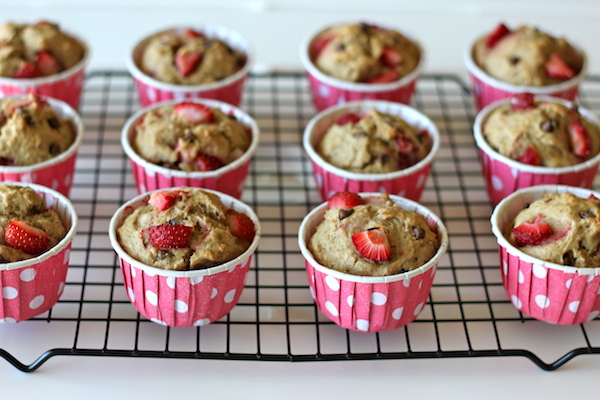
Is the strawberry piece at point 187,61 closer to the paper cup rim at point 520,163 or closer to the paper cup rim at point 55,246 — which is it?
the paper cup rim at point 55,246

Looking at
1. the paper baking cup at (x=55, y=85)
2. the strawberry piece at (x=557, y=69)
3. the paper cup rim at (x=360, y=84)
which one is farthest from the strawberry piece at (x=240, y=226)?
the strawberry piece at (x=557, y=69)

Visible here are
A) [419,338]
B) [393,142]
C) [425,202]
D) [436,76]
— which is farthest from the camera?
[436,76]

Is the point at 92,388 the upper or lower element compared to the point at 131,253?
lower

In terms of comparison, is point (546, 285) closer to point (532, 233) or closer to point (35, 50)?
point (532, 233)

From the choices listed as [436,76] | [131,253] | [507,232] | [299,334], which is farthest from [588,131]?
[131,253]
